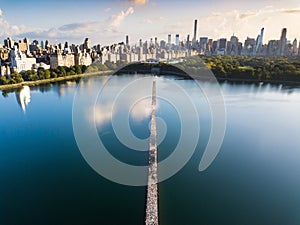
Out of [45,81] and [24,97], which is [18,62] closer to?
[45,81]

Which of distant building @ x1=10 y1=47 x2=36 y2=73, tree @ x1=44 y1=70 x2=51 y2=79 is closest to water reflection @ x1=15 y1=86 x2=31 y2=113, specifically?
tree @ x1=44 y1=70 x2=51 y2=79

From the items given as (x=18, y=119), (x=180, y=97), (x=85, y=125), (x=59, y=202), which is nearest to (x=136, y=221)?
(x=59, y=202)

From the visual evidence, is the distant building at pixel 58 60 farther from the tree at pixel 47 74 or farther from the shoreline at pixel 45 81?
the tree at pixel 47 74

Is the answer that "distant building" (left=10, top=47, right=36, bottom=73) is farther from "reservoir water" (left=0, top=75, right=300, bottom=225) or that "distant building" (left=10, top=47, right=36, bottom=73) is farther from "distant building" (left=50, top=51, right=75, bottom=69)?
"reservoir water" (left=0, top=75, right=300, bottom=225)

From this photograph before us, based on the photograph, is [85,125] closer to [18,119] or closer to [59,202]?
[18,119]

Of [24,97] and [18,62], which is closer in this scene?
[24,97]

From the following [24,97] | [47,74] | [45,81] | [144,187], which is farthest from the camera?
[47,74]

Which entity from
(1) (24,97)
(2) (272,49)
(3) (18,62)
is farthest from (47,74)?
(2) (272,49)
